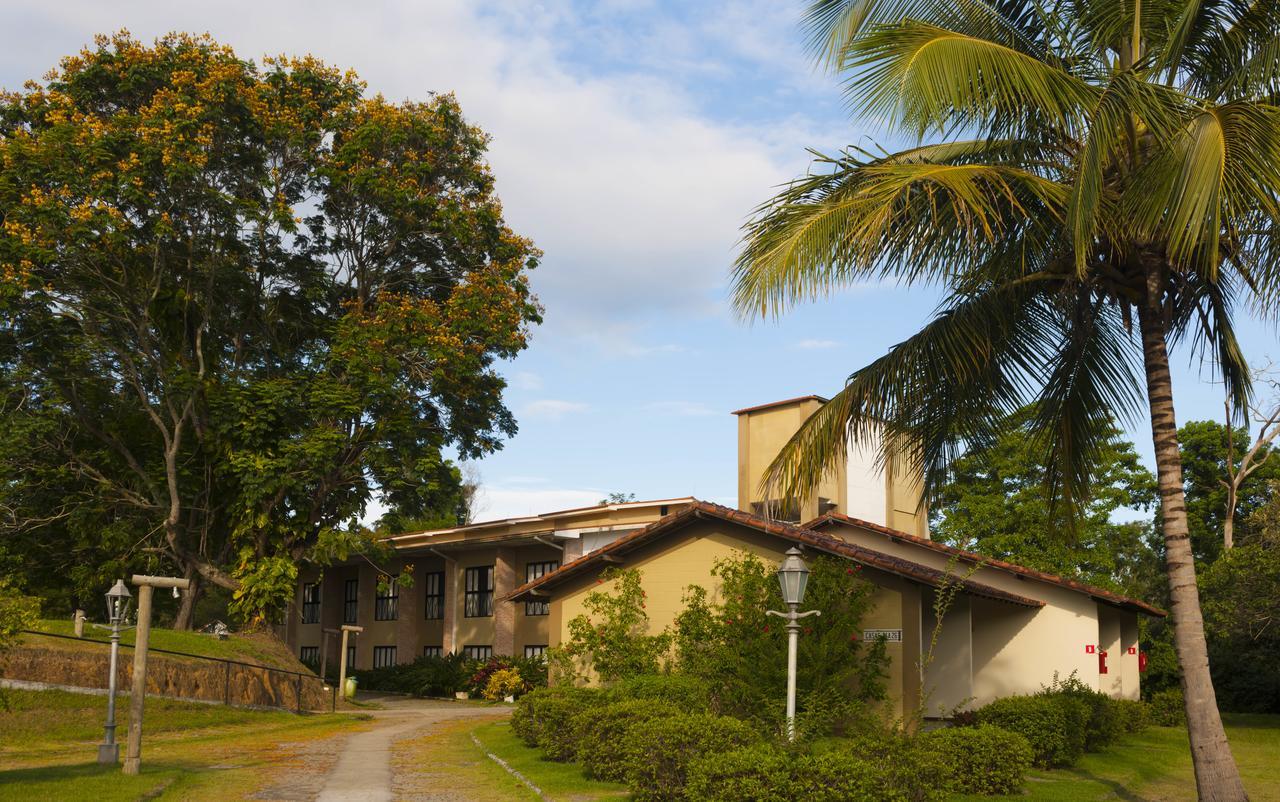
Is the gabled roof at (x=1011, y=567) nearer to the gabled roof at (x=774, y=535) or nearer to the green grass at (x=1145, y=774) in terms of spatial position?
the gabled roof at (x=774, y=535)

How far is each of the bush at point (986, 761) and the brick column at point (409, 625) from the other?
85.3 feet

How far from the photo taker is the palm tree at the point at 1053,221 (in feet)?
29.9

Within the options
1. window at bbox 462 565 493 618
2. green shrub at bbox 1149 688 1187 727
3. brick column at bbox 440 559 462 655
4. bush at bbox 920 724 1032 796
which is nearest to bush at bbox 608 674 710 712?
bush at bbox 920 724 1032 796

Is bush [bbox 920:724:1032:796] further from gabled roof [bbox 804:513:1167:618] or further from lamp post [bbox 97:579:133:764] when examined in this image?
lamp post [bbox 97:579:133:764]

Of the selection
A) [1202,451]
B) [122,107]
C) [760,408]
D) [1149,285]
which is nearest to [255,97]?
[122,107]

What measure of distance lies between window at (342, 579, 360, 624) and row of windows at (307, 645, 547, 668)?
1.18m

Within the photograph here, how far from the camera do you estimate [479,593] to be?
34000 mm

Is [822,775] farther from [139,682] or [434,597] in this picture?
[434,597]

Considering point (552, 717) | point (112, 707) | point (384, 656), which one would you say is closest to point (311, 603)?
point (384, 656)

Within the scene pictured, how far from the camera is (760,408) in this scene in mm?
31109

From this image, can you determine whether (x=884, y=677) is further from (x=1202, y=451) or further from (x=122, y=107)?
(x=1202, y=451)

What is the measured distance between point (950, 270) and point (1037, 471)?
3445 centimetres

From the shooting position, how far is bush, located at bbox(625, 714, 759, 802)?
34.4ft

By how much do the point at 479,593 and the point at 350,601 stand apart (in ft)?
26.6
